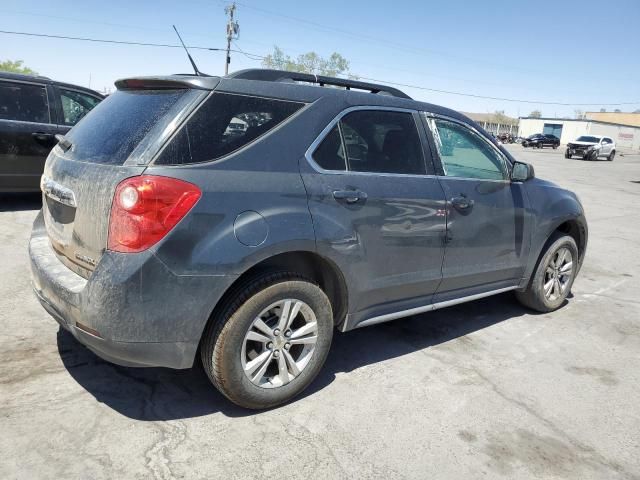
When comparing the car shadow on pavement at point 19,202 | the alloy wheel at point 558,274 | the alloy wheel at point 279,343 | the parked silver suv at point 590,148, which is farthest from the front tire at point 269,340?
the parked silver suv at point 590,148

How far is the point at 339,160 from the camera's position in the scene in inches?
118

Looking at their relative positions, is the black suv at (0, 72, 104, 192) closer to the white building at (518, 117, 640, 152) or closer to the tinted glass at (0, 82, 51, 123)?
the tinted glass at (0, 82, 51, 123)

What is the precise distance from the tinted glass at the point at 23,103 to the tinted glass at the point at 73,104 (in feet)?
0.78

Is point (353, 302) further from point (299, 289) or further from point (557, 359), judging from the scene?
point (557, 359)

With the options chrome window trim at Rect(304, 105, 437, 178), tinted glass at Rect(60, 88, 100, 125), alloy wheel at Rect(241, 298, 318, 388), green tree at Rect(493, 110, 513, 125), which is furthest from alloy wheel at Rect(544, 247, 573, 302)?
green tree at Rect(493, 110, 513, 125)

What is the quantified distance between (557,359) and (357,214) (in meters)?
2.06

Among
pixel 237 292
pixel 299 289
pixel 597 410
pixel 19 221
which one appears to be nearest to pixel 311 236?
pixel 299 289

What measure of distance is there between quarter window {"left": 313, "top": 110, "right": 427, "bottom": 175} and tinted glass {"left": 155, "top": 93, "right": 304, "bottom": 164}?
35 cm

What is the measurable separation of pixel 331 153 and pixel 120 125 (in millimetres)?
1162

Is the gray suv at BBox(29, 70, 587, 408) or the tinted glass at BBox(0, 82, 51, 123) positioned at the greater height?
the tinted glass at BBox(0, 82, 51, 123)

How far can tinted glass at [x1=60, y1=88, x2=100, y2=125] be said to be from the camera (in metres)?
7.21

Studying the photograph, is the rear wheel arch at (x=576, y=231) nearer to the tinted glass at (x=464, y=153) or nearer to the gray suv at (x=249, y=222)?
the tinted glass at (x=464, y=153)

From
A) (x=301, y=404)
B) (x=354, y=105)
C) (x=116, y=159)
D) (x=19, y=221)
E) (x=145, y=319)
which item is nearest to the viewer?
(x=145, y=319)

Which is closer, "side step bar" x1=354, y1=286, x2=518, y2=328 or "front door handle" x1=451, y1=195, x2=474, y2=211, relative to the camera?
"side step bar" x1=354, y1=286, x2=518, y2=328
